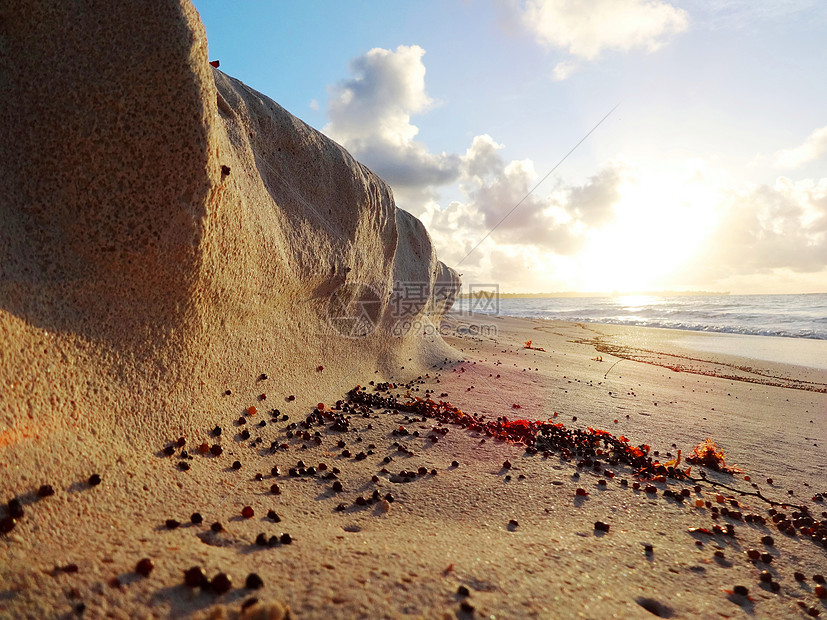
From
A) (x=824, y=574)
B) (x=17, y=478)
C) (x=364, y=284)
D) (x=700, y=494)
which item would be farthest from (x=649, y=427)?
(x=17, y=478)

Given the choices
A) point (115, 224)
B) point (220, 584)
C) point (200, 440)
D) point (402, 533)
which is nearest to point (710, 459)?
point (402, 533)

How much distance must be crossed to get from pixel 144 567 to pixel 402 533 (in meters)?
1.39

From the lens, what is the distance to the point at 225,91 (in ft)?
14.8

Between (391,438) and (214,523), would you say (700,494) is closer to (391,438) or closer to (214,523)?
(391,438)

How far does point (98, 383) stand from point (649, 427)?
245 inches

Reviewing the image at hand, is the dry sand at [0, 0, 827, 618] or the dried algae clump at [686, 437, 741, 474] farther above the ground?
the dry sand at [0, 0, 827, 618]

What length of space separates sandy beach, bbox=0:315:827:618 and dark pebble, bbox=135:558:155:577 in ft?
0.08

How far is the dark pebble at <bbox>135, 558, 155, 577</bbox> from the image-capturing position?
1838 millimetres

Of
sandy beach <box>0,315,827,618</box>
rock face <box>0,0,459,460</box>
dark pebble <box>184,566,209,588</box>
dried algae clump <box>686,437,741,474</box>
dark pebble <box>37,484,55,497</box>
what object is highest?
rock face <box>0,0,459,460</box>

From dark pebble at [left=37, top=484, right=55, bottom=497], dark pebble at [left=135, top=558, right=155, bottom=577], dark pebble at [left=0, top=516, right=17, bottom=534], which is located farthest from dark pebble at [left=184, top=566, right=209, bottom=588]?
dark pebble at [left=37, top=484, right=55, bottom=497]

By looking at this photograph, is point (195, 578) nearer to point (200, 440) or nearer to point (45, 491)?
point (45, 491)

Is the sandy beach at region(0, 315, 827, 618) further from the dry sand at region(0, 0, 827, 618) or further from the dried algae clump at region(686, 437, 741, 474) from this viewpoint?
the dried algae clump at region(686, 437, 741, 474)

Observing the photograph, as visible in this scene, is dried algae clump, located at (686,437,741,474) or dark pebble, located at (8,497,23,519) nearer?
dark pebble, located at (8,497,23,519)

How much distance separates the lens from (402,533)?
104 inches
